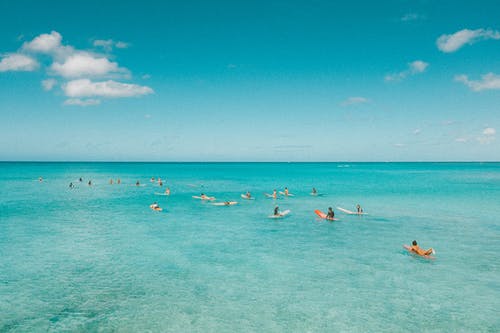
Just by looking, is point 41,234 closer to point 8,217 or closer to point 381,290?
point 8,217

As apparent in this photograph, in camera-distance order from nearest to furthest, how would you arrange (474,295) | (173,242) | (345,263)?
(474,295)
(345,263)
(173,242)

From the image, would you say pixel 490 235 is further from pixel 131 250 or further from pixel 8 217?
pixel 8 217

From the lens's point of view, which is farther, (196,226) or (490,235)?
(196,226)

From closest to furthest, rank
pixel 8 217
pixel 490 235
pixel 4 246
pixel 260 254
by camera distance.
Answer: pixel 260 254 → pixel 4 246 → pixel 490 235 → pixel 8 217

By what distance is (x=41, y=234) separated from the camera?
3181 cm

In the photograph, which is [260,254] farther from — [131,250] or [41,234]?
[41,234]

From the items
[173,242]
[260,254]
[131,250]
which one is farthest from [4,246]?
[260,254]

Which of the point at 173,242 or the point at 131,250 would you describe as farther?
the point at 173,242

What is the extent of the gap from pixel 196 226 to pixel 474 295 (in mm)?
25299

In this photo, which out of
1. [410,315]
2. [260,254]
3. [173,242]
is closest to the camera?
[410,315]

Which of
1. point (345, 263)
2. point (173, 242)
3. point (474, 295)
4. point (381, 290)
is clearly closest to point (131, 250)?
point (173, 242)

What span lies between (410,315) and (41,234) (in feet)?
102

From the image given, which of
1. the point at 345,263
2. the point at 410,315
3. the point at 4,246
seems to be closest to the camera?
the point at 410,315

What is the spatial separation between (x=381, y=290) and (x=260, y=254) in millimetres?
9480
